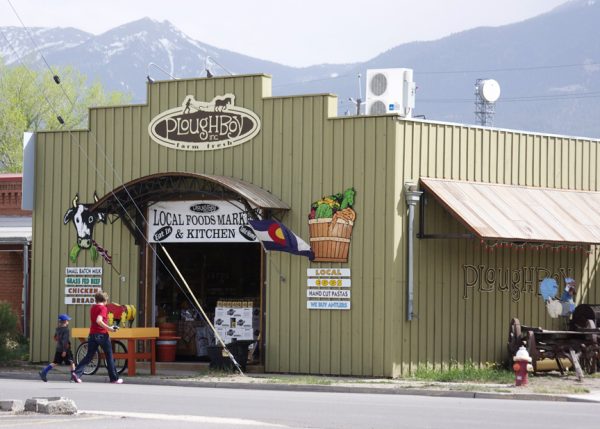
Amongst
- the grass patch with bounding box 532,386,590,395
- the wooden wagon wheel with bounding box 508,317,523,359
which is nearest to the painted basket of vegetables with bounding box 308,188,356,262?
the wooden wagon wheel with bounding box 508,317,523,359

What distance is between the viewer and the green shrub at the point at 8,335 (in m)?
29.9

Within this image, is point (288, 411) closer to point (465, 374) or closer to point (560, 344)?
point (465, 374)

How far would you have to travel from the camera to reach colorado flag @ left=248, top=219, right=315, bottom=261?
89.8 ft

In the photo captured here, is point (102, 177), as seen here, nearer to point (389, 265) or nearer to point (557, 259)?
point (389, 265)

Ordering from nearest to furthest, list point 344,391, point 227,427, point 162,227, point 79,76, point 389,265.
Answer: point 227,427, point 344,391, point 389,265, point 162,227, point 79,76

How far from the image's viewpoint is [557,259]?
97.1 ft

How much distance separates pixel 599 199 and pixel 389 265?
20.2 ft

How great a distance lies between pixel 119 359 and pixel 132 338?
3.25 ft

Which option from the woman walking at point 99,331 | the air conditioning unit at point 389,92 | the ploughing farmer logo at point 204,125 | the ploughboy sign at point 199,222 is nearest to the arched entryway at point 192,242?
the ploughboy sign at point 199,222

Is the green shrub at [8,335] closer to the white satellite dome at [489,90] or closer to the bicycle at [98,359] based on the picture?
the bicycle at [98,359]

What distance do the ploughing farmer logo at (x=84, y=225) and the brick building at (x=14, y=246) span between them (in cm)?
→ 475

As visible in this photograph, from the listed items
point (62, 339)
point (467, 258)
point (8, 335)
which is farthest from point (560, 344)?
point (8, 335)

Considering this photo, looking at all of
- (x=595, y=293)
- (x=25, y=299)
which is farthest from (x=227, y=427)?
(x=25, y=299)

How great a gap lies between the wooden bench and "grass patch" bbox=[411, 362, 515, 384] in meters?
5.03
